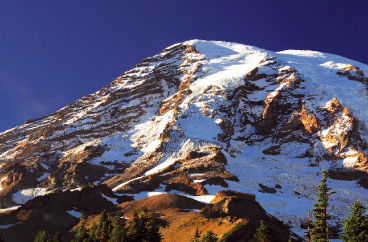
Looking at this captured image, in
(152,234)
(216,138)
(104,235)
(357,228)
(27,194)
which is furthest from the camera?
(216,138)

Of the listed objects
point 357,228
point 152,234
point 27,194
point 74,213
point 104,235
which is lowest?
point 357,228

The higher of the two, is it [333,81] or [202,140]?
[333,81]

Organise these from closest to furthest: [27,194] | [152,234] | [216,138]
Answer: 1. [152,234]
2. [27,194]
3. [216,138]

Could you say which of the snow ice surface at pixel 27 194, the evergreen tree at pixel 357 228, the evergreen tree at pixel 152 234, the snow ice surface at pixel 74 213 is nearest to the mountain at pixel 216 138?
the snow ice surface at pixel 27 194

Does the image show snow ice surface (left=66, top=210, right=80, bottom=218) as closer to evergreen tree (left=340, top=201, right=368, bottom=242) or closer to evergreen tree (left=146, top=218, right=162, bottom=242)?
evergreen tree (left=146, top=218, right=162, bottom=242)

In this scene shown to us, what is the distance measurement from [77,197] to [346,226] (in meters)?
44.5

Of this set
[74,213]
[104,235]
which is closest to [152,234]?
[104,235]

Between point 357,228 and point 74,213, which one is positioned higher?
point 74,213

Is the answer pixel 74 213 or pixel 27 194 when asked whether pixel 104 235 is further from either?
pixel 27 194

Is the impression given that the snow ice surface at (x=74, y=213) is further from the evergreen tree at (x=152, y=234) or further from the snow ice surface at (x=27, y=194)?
the snow ice surface at (x=27, y=194)

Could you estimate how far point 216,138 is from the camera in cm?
8950

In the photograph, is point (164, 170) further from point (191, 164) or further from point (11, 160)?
point (11, 160)

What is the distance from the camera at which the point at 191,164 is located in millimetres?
71875

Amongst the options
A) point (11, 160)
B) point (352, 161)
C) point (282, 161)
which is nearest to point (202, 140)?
point (282, 161)
